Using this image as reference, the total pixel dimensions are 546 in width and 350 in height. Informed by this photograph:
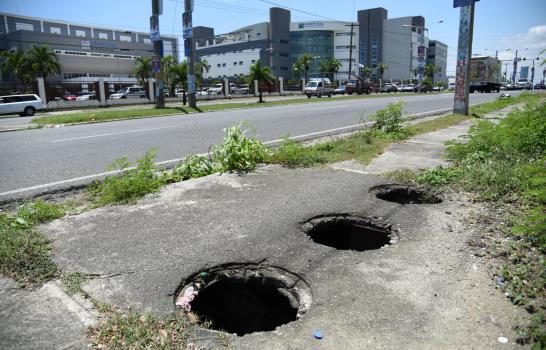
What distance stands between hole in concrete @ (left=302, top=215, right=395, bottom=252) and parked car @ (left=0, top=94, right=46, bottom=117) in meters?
27.3

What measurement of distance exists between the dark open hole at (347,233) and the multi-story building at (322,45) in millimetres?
115373

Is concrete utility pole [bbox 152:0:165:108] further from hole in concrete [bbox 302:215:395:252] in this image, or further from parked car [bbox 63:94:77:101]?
hole in concrete [bbox 302:215:395:252]

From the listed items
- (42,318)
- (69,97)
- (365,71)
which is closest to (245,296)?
(42,318)

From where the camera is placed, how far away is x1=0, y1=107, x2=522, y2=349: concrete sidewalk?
2512 mm

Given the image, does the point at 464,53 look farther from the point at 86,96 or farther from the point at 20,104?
the point at 86,96

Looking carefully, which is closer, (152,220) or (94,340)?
(94,340)

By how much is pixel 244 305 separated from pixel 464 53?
48.4ft

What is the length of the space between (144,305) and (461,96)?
52.1 ft

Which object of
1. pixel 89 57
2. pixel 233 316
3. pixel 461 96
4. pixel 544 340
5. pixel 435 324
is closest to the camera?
pixel 544 340

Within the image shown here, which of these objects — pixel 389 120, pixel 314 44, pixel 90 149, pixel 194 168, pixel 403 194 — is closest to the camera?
pixel 403 194

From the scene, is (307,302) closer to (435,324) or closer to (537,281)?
(435,324)

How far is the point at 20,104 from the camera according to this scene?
86.5 feet

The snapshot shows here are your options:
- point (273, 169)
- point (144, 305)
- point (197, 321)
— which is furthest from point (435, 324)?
point (273, 169)

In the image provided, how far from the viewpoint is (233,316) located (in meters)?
3.41
